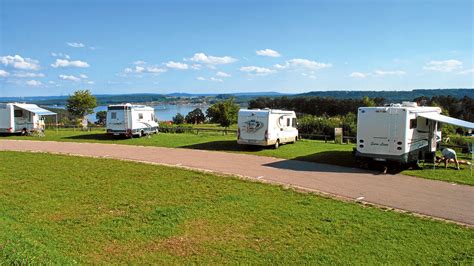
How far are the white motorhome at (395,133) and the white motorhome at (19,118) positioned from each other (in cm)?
2265

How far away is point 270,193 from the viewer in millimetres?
10875

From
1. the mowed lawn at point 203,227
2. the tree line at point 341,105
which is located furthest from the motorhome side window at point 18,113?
the tree line at point 341,105

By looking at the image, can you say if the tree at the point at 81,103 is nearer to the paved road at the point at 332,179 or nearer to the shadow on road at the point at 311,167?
the paved road at the point at 332,179

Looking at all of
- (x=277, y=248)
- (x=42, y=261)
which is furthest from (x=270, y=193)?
(x=42, y=261)

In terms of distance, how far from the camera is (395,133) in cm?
1427

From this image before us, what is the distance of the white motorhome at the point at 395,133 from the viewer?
14172mm

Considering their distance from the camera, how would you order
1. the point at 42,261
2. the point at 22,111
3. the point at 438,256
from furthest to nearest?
the point at 22,111
the point at 438,256
the point at 42,261

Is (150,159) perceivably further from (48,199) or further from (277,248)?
(277,248)

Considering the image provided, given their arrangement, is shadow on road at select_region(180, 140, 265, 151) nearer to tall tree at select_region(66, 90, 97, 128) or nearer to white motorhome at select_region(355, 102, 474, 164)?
white motorhome at select_region(355, 102, 474, 164)

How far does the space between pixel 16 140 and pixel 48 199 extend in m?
17.5

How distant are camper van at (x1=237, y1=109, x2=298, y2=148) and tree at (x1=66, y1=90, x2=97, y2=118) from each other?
27533mm

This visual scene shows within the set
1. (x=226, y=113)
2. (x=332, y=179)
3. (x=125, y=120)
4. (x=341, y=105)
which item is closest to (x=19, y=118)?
(x=125, y=120)

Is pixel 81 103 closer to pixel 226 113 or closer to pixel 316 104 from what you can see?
pixel 226 113

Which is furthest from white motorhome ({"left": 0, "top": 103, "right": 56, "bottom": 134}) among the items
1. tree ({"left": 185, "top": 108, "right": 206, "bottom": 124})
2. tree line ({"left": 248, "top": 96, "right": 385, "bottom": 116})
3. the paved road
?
tree line ({"left": 248, "top": 96, "right": 385, "bottom": 116})
